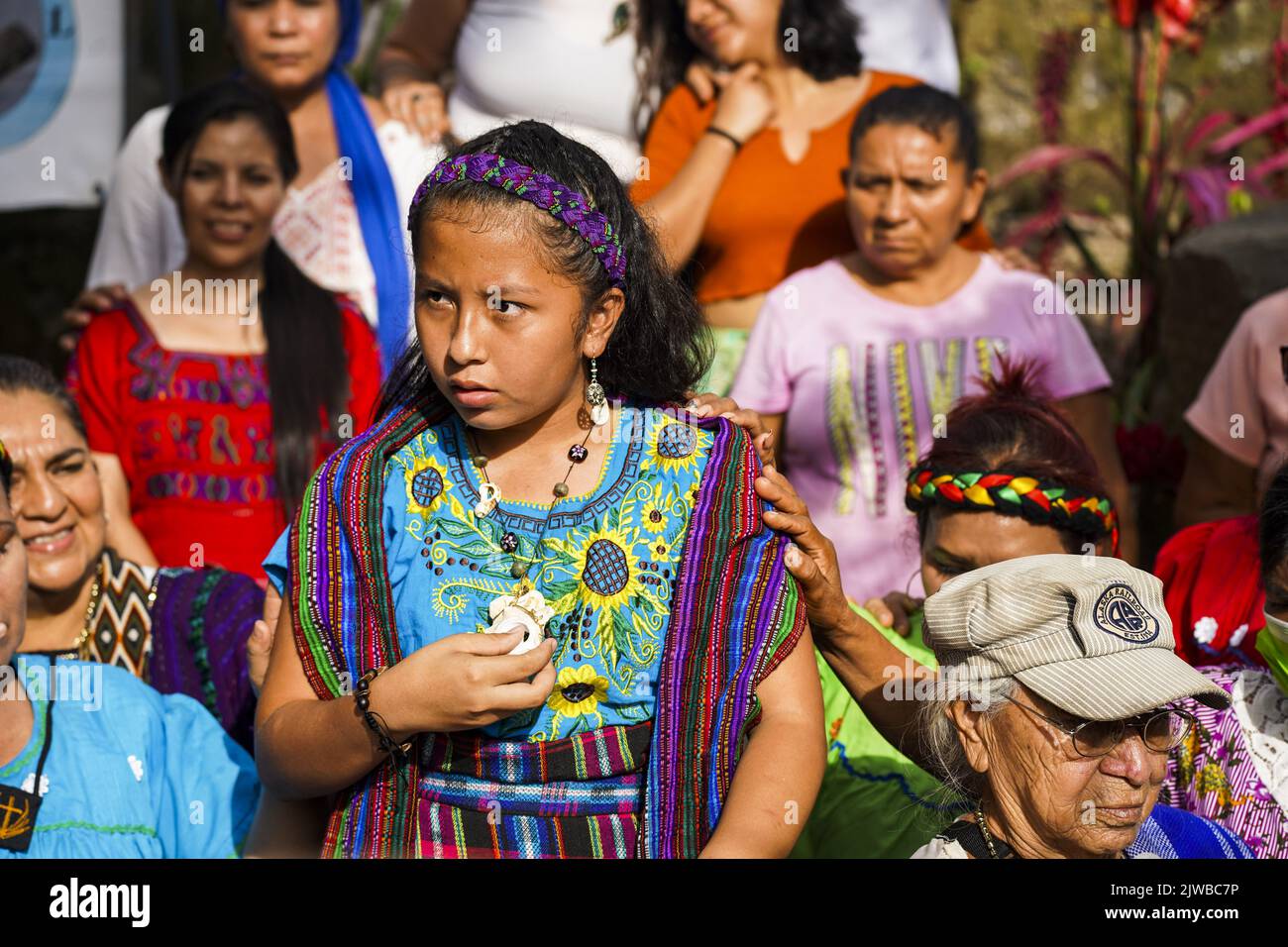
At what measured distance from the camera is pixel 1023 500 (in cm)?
308

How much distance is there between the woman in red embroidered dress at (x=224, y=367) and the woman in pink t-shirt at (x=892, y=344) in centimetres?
121

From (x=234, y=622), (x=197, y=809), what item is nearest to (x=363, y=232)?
(x=234, y=622)

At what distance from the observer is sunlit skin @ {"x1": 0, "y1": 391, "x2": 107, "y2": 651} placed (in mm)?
3318

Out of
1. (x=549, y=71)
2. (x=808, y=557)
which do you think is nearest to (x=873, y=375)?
(x=549, y=71)

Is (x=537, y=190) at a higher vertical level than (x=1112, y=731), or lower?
higher

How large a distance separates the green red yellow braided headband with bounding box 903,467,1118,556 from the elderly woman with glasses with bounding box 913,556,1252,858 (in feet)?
2.07

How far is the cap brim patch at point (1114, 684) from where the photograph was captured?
229 centimetres

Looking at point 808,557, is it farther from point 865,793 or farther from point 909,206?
Result: point 909,206

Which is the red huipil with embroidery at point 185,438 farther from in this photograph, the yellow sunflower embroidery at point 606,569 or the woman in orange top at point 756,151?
the yellow sunflower embroidery at point 606,569

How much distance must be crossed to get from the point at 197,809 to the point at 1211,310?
4.09 meters

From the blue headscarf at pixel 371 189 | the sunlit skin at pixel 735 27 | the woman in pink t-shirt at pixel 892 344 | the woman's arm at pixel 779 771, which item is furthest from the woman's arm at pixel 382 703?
the sunlit skin at pixel 735 27

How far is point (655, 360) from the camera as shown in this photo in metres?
A: 2.75

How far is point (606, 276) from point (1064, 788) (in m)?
1.11

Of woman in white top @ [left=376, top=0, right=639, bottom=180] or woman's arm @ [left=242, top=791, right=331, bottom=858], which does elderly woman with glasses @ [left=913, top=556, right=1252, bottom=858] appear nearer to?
woman's arm @ [left=242, top=791, right=331, bottom=858]
